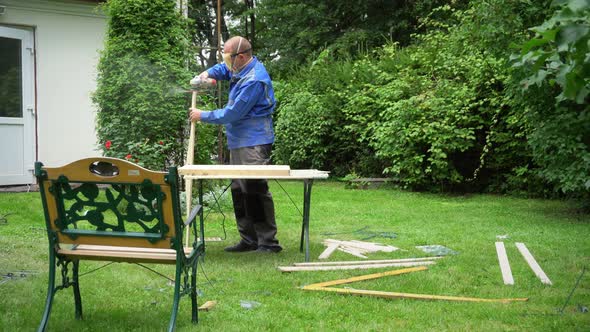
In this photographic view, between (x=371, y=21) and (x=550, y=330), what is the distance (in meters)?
17.5

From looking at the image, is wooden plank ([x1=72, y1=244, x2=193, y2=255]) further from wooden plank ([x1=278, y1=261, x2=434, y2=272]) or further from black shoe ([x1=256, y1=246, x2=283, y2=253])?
black shoe ([x1=256, y1=246, x2=283, y2=253])

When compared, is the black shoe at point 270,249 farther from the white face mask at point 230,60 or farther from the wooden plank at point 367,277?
the white face mask at point 230,60

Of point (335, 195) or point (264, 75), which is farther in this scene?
point (335, 195)

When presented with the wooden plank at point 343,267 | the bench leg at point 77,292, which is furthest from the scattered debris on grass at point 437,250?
the bench leg at point 77,292

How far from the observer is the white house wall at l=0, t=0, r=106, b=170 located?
10594 mm

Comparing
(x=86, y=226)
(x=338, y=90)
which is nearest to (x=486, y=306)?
(x=86, y=226)

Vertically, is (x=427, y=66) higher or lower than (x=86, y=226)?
higher

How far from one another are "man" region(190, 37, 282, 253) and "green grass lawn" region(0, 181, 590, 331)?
1.17 feet

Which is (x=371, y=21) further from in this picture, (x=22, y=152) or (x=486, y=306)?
(x=486, y=306)

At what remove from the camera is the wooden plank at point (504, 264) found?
204 inches

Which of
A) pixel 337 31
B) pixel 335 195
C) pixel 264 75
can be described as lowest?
pixel 335 195

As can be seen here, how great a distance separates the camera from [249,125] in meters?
6.12

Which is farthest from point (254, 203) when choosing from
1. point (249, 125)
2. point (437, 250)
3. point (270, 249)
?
point (437, 250)

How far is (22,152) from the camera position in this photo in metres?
10.4
